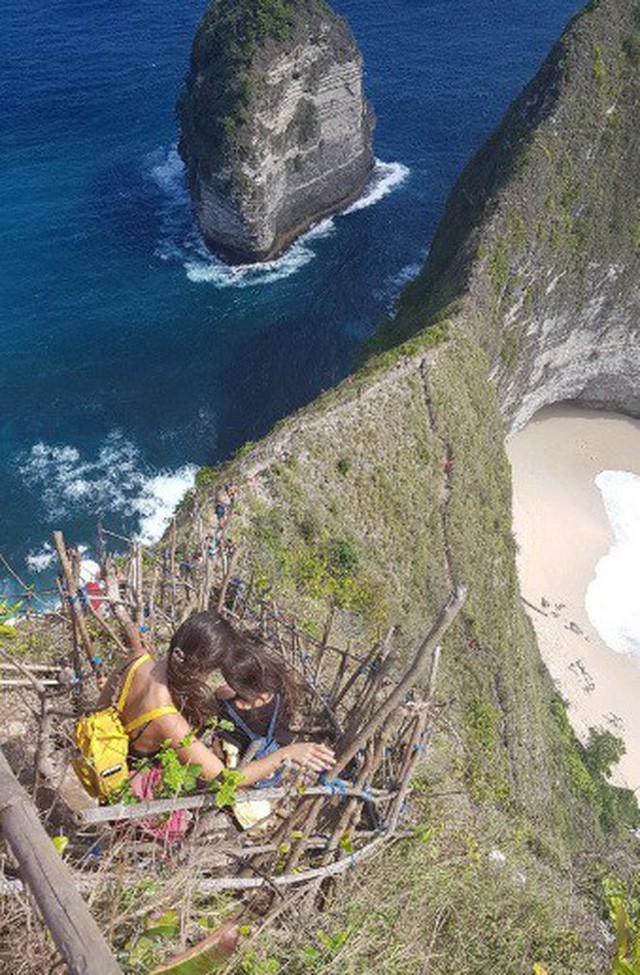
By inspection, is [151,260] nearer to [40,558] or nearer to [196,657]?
[40,558]

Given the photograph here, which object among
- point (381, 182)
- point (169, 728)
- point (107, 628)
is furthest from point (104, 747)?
point (381, 182)

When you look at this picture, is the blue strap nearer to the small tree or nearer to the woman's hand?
the woman's hand

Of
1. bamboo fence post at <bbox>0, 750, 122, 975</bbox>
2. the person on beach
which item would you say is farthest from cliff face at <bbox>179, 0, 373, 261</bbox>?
bamboo fence post at <bbox>0, 750, 122, 975</bbox>

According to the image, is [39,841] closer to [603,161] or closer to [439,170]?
[603,161]

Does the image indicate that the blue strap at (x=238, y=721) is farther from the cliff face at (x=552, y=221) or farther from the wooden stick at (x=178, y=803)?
the cliff face at (x=552, y=221)

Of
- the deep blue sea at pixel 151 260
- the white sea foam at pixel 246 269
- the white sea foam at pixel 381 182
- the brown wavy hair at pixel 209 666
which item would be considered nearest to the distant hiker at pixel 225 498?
the brown wavy hair at pixel 209 666
